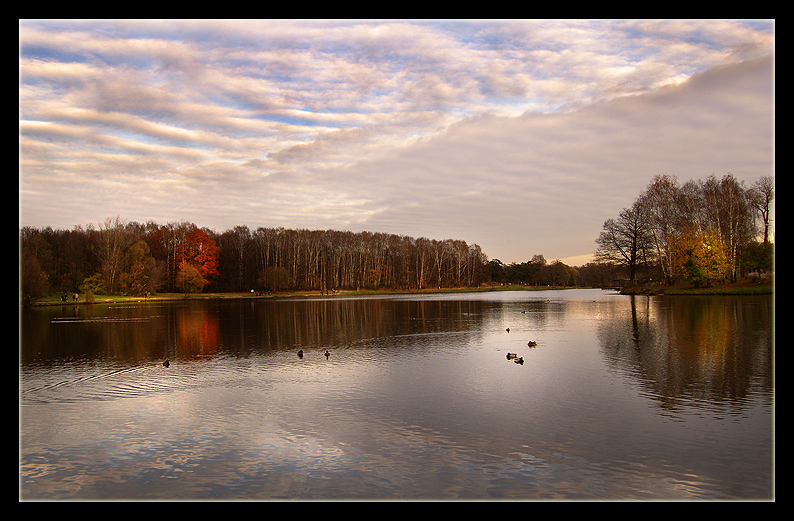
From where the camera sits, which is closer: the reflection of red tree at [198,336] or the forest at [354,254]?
the reflection of red tree at [198,336]

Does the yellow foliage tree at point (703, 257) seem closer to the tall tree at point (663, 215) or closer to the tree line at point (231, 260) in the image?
the tall tree at point (663, 215)

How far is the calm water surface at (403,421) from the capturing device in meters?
8.29

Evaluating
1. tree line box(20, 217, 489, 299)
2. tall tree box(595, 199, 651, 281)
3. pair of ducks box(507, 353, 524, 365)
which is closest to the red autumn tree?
tree line box(20, 217, 489, 299)

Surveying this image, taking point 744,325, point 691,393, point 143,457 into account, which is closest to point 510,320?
point 744,325

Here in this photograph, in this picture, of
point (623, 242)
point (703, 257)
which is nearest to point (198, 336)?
point (703, 257)

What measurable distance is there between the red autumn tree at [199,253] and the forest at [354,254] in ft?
0.64

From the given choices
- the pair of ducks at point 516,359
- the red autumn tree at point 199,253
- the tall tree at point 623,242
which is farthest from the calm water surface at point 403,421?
the red autumn tree at point 199,253

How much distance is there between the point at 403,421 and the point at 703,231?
5972 cm

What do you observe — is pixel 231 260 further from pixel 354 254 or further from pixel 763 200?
pixel 763 200

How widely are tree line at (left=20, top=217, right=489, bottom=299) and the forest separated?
0.21m

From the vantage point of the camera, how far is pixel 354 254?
118812 millimetres

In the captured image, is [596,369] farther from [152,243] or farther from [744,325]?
[152,243]

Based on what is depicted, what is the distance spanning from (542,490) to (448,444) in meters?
2.42
